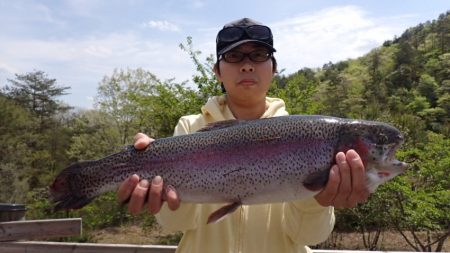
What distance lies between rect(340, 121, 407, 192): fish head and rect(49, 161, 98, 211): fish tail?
5.87 feet

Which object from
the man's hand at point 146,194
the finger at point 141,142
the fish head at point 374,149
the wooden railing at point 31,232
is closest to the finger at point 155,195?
the man's hand at point 146,194

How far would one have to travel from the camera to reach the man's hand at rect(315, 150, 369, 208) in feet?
9.30

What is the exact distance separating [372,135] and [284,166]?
24.8 inches

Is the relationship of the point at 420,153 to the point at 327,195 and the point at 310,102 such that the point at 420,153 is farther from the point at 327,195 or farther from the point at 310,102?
the point at 327,195

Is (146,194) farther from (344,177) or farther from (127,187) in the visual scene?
(344,177)

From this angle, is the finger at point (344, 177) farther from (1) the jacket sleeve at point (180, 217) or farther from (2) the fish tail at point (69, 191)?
(2) the fish tail at point (69, 191)

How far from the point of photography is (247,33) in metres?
3.26

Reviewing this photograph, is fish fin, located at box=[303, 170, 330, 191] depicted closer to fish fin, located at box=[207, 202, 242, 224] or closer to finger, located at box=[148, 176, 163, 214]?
fish fin, located at box=[207, 202, 242, 224]

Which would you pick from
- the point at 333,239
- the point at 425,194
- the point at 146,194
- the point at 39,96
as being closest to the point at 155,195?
the point at 146,194

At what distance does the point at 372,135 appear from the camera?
3.05 metres

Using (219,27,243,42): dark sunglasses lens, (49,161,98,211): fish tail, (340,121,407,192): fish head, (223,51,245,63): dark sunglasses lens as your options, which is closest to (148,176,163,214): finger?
(49,161,98,211): fish tail

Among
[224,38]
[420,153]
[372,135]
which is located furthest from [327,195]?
[420,153]

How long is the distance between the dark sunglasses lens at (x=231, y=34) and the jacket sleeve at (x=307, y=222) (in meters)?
1.22

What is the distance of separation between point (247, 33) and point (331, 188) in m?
1.23
